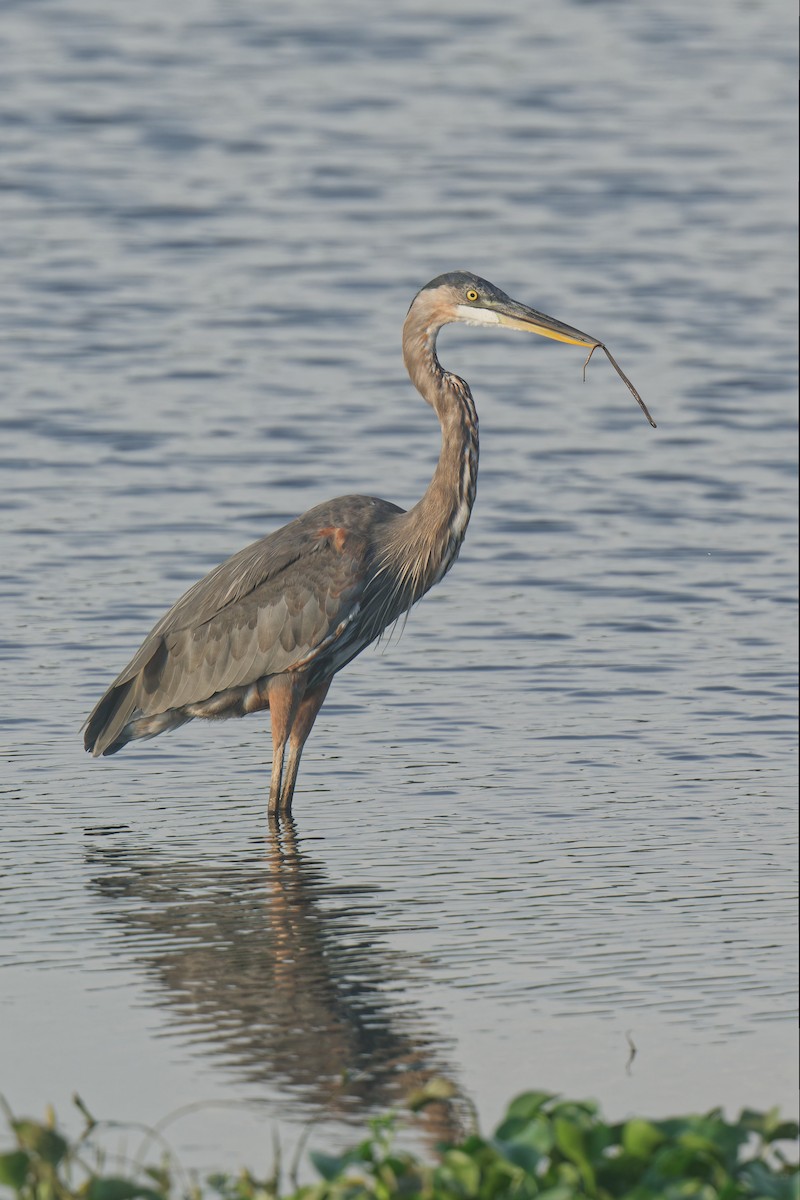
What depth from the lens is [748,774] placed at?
8930 millimetres

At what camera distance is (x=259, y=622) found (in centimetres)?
912

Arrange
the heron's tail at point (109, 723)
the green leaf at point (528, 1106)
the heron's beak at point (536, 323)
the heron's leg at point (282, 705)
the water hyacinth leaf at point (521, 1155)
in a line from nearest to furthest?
1. the water hyacinth leaf at point (521, 1155)
2. the green leaf at point (528, 1106)
3. the heron's leg at point (282, 705)
4. the heron's tail at point (109, 723)
5. the heron's beak at point (536, 323)

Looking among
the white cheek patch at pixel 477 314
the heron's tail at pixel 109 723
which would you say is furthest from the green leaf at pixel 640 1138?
the white cheek patch at pixel 477 314

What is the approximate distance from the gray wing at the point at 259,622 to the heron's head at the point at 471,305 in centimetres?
84

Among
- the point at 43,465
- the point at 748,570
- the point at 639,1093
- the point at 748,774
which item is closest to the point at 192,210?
the point at 43,465

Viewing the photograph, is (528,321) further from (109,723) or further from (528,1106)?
(528,1106)

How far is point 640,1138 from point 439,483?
4947mm

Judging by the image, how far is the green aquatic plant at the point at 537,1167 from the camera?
15.3 ft

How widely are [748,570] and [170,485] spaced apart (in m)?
3.14

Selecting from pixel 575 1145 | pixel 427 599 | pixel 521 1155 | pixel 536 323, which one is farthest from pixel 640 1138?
pixel 427 599

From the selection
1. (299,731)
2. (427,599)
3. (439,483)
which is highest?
(439,483)

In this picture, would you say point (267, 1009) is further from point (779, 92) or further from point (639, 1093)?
point (779, 92)

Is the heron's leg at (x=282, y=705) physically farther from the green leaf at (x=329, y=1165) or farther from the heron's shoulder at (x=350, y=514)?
the green leaf at (x=329, y=1165)

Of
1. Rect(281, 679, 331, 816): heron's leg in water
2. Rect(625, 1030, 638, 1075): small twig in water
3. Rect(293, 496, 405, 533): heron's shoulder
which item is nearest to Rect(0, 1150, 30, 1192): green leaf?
Rect(625, 1030, 638, 1075): small twig in water
